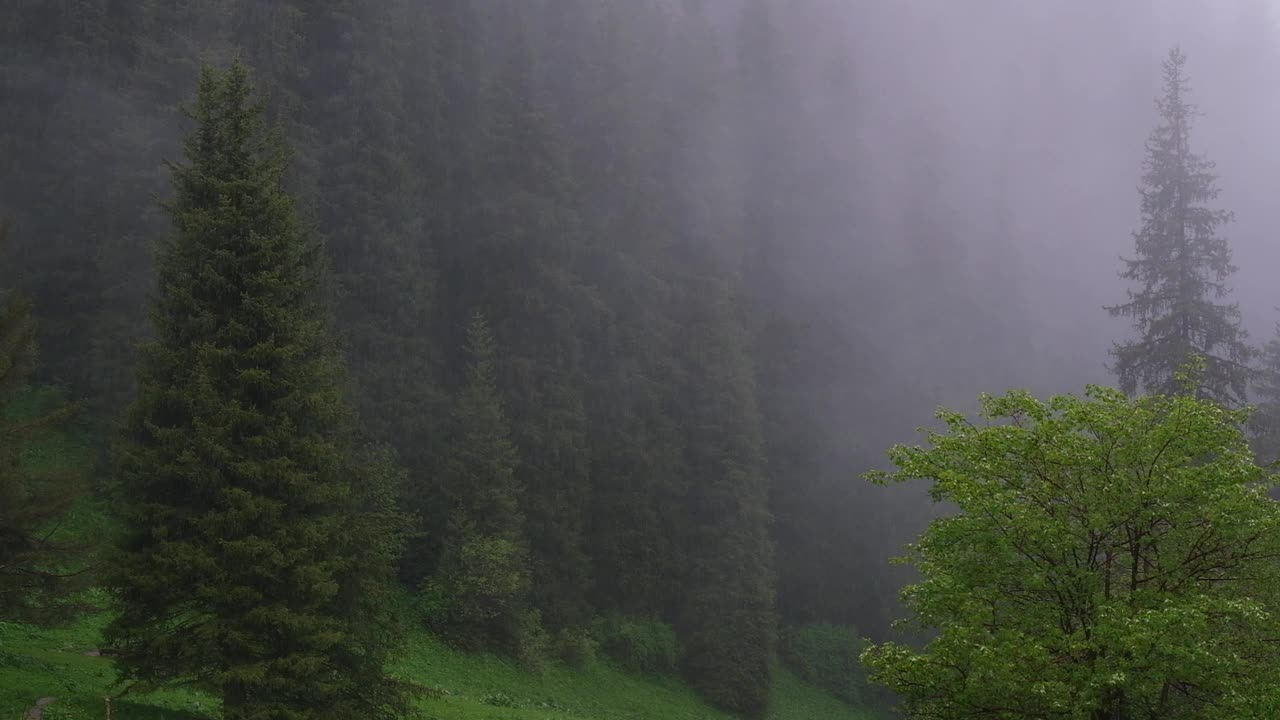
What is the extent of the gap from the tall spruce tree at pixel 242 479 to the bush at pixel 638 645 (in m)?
26.9

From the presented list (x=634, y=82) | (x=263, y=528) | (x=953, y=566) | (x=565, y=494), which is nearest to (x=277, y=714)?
(x=263, y=528)

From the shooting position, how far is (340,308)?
41.2 meters

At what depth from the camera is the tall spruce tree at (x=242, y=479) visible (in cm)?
1505

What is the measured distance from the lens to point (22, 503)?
15.8 meters

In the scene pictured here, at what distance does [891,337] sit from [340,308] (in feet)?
152

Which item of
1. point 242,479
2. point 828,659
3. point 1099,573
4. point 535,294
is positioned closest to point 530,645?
point 535,294

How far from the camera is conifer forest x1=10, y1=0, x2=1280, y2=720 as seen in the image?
530 inches

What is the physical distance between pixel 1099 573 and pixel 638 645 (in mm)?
32635

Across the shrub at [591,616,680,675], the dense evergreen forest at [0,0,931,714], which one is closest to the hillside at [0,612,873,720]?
the shrub at [591,616,680,675]

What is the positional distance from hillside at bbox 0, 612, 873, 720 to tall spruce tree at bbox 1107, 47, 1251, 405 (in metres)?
23.2

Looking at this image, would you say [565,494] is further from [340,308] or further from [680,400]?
[340,308]

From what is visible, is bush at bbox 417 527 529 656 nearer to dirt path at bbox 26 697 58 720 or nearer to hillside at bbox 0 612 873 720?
hillside at bbox 0 612 873 720

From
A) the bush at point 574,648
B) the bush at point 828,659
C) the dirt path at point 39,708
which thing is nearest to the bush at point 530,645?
the bush at point 574,648

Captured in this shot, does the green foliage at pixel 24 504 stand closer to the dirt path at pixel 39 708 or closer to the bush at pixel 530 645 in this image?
the dirt path at pixel 39 708
